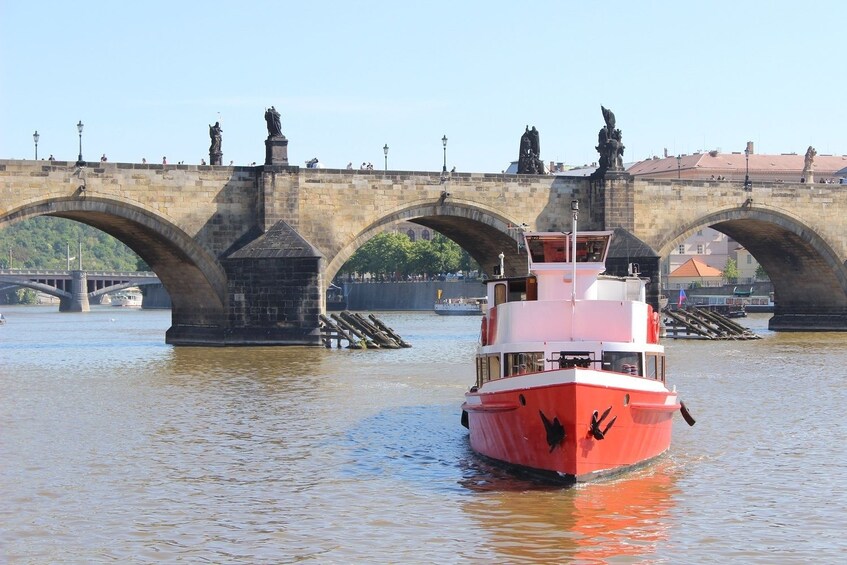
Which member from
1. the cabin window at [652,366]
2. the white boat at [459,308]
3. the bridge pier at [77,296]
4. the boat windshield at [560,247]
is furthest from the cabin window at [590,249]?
the bridge pier at [77,296]

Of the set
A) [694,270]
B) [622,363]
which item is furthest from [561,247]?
[694,270]

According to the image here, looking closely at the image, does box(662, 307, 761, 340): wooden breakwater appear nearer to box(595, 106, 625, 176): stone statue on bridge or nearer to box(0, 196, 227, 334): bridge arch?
box(595, 106, 625, 176): stone statue on bridge

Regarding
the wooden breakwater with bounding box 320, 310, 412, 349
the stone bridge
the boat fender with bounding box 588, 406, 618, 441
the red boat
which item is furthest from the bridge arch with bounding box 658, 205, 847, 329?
the boat fender with bounding box 588, 406, 618, 441

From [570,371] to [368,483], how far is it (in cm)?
349

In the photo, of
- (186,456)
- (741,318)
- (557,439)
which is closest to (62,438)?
(186,456)

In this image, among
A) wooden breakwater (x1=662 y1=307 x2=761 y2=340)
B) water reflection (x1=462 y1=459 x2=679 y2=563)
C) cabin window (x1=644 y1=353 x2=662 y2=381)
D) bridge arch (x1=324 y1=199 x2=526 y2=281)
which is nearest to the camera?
water reflection (x1=462 y1=459 x2=679 y2=563)

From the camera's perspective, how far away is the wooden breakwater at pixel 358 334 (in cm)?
4825

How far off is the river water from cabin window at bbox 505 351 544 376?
1.53 meters

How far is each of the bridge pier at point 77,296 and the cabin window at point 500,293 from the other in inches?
4499

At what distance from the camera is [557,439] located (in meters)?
17.5

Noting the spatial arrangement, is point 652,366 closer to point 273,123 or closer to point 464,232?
point 273,123

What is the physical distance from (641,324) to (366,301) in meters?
106

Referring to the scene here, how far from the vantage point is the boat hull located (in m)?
17.4

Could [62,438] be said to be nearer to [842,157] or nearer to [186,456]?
[186,456]
